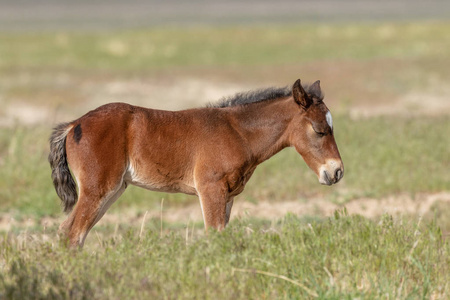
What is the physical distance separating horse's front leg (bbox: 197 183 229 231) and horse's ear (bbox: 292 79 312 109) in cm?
113

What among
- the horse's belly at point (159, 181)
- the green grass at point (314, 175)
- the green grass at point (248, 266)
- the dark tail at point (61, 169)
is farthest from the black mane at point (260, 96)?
the green grass at point (314, 175)

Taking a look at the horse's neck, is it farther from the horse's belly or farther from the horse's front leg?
the horse's belly

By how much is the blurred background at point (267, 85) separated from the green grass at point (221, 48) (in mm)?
96

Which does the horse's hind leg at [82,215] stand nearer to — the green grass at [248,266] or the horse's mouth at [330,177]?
the green grass at [248,266]

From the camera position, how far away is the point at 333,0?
156250mm

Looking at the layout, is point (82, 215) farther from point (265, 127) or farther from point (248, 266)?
point (265, 127)

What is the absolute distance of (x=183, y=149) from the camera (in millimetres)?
7465

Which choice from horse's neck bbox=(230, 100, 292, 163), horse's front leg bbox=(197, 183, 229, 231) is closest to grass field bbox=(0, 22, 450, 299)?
horse's front leg bbox=(197, 183, 229, 231)

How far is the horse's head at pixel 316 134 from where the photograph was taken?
7.45 meters

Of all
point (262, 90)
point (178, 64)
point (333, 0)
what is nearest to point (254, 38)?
point (178, 64)

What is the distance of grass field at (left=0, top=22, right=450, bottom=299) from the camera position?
19.3 feet

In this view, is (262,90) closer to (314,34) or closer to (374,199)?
(374,199)

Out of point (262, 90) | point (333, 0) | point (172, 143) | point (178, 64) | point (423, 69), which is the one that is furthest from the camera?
point (333, 0)

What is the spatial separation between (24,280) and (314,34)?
48128mm
